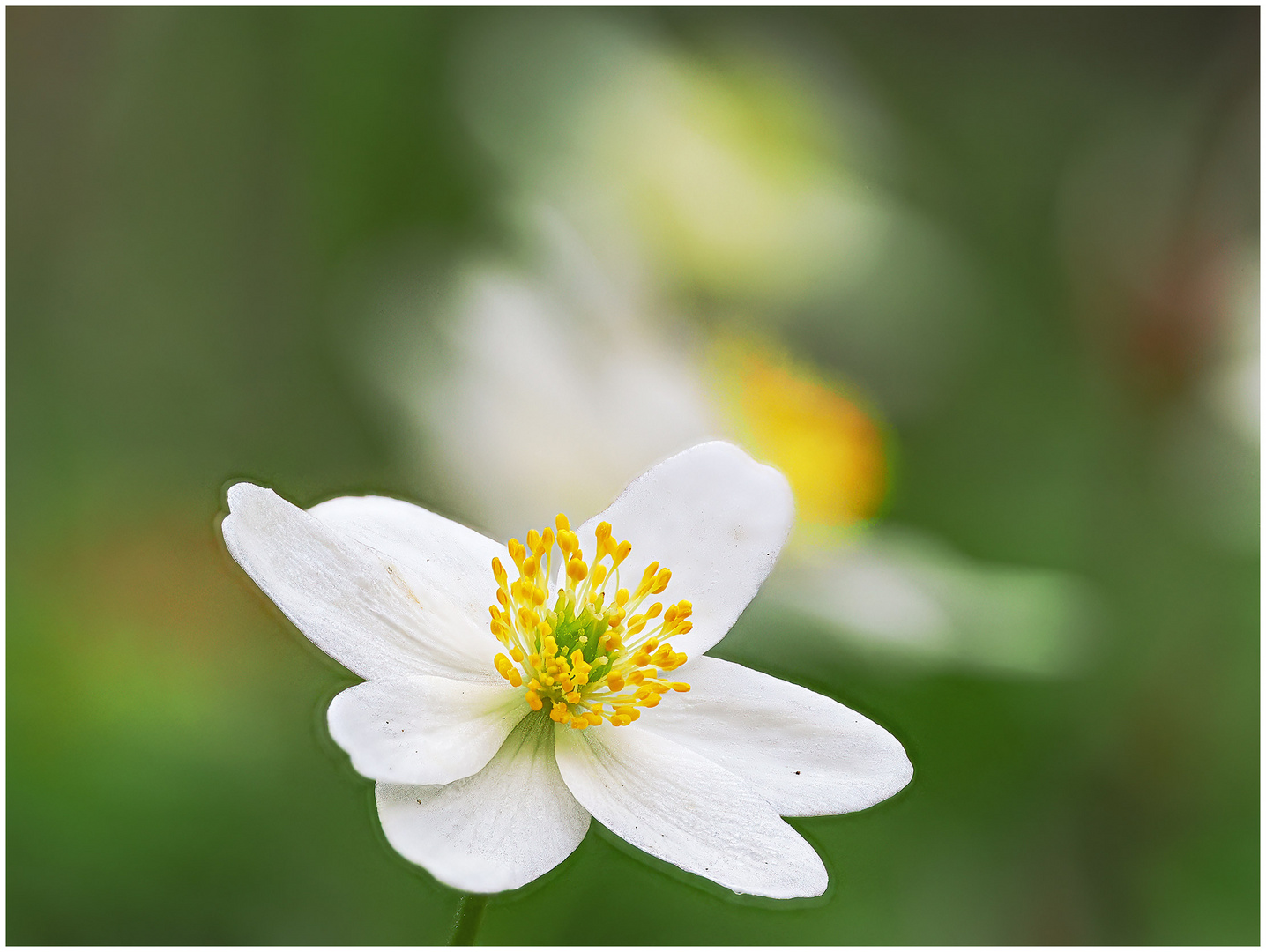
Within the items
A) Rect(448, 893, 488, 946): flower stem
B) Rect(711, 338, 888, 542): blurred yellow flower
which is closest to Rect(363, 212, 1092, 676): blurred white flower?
Rect(711, 338, 888, 542): blurred yellow flower

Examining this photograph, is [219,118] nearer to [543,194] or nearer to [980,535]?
[543,194]

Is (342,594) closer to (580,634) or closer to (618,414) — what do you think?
(580,634)

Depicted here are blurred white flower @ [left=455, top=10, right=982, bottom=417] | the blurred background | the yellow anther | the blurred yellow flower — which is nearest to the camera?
the yellow anther

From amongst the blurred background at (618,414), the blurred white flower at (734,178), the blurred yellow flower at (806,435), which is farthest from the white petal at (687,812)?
the blurred white flower at (734,178)

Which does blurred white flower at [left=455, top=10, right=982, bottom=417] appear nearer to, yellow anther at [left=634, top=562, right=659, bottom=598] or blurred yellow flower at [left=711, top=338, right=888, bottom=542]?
blurred yellow flower at [left=711, top=338, right=888, bottom=542]

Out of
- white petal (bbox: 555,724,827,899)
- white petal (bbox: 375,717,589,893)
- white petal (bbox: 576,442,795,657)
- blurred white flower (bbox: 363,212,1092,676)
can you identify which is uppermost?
blurred white flower (bbox: 363,212,1092,676)

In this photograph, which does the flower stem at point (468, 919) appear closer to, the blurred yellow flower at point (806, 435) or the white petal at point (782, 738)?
the white petal at point (782, 738)

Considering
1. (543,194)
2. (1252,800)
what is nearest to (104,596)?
(543,194)
